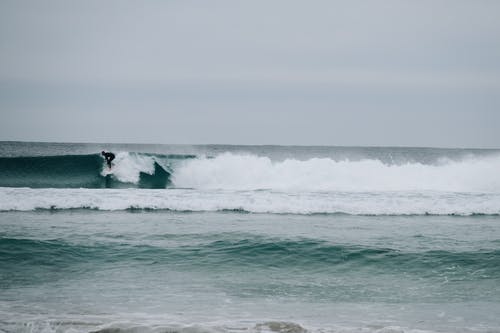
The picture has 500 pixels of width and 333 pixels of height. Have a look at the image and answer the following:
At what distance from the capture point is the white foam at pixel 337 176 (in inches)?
971

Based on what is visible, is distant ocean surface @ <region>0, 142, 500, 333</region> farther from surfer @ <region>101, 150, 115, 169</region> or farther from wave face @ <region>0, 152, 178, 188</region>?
surfer @ <region>101, 150, 115, 169</region>

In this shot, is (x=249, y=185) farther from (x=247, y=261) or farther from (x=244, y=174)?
(x=247, y=261)

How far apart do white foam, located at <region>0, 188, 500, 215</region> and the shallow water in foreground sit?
1.13 metres

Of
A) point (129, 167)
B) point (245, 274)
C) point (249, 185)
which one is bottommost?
point (245, 274)

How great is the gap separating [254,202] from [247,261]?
6.48 meters

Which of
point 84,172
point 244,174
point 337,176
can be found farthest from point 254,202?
point 84,172

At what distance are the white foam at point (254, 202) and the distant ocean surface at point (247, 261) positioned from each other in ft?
0.16

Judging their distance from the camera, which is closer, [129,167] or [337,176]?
[337,176]

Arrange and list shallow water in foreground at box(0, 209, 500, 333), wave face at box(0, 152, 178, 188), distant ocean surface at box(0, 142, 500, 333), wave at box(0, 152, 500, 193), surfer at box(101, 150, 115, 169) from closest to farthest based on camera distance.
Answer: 1. shallow water in foreground at box(0, 209, 500, 333)
2. distant ocean surface at box(0, 142, 500, 333)
3. wave face at box(0, 152, 178, 188)
4. wave at box(0, 152, 500, 193)
5. surfer at box(101, 150, 115, 169)

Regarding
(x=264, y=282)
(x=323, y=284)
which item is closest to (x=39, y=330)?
(x=264, y=282)

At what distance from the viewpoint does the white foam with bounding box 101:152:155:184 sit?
84.9ft

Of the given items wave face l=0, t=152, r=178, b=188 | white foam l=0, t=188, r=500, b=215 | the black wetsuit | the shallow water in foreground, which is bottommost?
the shallow water in foreground

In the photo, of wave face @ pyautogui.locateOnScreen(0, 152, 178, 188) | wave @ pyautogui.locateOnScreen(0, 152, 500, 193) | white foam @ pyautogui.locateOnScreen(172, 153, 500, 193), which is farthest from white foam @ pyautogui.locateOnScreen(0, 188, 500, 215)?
wave face @ pyautogui.locateOnScreen(0, 152, 178, 188)

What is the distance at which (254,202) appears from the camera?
17219 mm
